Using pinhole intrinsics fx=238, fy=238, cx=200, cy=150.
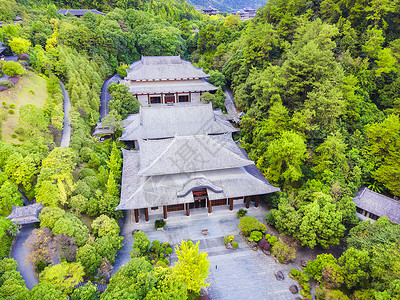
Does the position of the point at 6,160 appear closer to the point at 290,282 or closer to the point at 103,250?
the point at 103,250

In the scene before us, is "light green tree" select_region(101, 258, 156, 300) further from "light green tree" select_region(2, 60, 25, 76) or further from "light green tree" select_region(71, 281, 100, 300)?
"light green tree" select_region(2, 60, 25, 76)

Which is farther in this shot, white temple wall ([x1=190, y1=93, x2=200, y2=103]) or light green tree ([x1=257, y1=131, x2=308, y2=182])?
white temple wall ([x1=190, y1=93, x2=200, y2=103])

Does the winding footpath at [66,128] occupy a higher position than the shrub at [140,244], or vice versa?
the winding footpath at [66,128]

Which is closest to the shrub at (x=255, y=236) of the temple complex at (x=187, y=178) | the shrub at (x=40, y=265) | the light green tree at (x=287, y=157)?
the temple complex at (x=187, y=178)

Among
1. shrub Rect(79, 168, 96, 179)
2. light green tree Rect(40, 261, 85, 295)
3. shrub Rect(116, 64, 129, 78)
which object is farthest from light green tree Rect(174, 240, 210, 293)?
shrub Rect(116, 64, 129, 78)

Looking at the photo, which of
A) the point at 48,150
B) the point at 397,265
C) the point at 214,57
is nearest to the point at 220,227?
the point at 397,265

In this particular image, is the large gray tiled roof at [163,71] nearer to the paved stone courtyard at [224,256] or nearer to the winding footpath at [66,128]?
the winding footpath at [66,128]
